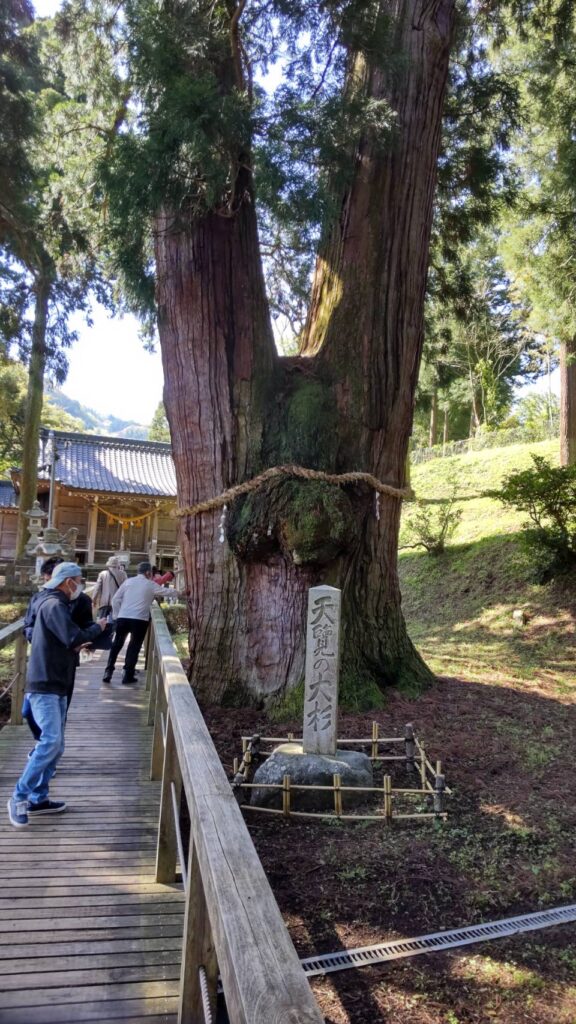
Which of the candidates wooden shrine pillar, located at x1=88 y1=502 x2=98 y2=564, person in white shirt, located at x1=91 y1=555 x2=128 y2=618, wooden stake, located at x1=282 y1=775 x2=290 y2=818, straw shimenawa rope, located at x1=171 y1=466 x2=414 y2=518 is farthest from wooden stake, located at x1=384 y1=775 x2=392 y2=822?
wooden shrine pillar, located at x1=88 y1=502 x2=98 y2=564

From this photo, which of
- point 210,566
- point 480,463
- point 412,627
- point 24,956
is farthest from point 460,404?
point 24,956

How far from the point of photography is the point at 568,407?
14.5m

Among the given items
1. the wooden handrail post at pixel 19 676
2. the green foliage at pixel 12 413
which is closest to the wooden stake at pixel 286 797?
the wooden handrail post at pixel 19 676

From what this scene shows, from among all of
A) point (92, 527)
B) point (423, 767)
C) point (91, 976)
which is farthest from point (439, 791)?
point (92, 527)

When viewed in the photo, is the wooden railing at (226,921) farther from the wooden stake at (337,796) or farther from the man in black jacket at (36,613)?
the man in black jacket at (36,613)

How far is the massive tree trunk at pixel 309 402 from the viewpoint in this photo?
5371mm

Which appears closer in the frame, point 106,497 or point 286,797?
point 286,797

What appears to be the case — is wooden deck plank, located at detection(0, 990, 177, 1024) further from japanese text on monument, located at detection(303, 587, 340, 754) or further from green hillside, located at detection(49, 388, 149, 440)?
green hillside, located at detection(49, 388, 149, 440)

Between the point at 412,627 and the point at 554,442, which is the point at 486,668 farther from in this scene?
the point at 554,442

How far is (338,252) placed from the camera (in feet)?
20.4

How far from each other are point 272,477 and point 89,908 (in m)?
3.22

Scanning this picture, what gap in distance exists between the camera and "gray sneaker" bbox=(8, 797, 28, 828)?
3709mm

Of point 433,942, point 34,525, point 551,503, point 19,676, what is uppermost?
point 551,503

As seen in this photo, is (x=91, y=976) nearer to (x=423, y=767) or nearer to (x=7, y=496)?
(x=423, y=767)
